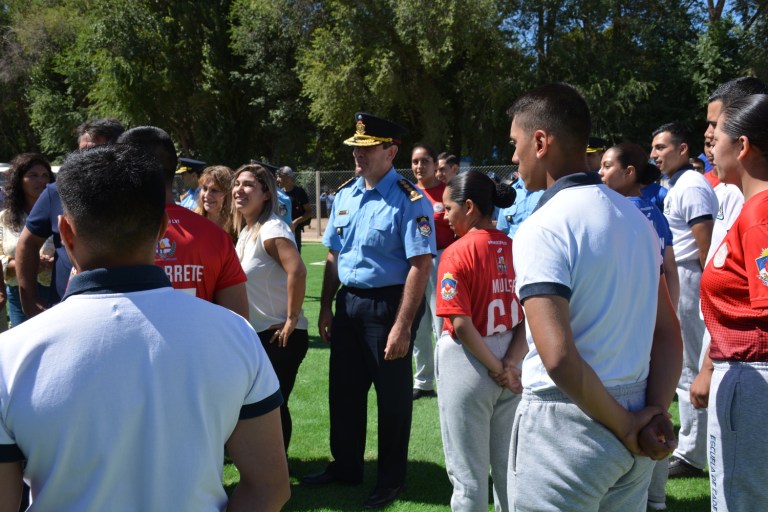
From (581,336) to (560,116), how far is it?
713mm

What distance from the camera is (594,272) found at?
2316 mm

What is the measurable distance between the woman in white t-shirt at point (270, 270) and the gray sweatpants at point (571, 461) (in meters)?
2.62

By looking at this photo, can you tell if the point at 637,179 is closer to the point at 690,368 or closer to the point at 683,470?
the point at 690,368

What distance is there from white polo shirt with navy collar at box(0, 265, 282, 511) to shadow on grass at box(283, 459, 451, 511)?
3131 millimetres

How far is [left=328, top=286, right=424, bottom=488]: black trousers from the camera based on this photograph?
4766 millimetres

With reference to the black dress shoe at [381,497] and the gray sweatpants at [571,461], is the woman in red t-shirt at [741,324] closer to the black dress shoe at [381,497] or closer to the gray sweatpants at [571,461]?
the gray sweatpants at [571,461]

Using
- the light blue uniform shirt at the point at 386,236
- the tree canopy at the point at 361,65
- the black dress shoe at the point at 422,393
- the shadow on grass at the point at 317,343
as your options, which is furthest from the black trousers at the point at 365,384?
the tree canopy at the point at 361,65

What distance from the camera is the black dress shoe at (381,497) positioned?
4625 millimetres

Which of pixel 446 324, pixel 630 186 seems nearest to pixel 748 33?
pixel 630 186

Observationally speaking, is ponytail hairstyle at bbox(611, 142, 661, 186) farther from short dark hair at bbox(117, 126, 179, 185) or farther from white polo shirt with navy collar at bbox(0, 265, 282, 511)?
white polo shirt with navy collar at bbox(0, 265, 282, 511)

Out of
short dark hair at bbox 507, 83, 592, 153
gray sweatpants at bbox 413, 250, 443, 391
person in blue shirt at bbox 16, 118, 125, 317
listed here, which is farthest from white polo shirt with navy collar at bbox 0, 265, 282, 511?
gray sweatpants at bbox 413, 250, 443, 391

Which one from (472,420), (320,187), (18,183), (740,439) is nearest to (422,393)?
(472,420)

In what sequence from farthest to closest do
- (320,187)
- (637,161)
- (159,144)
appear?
(320,187), (637,161), (159,144)

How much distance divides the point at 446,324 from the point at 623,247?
1.62 meters
